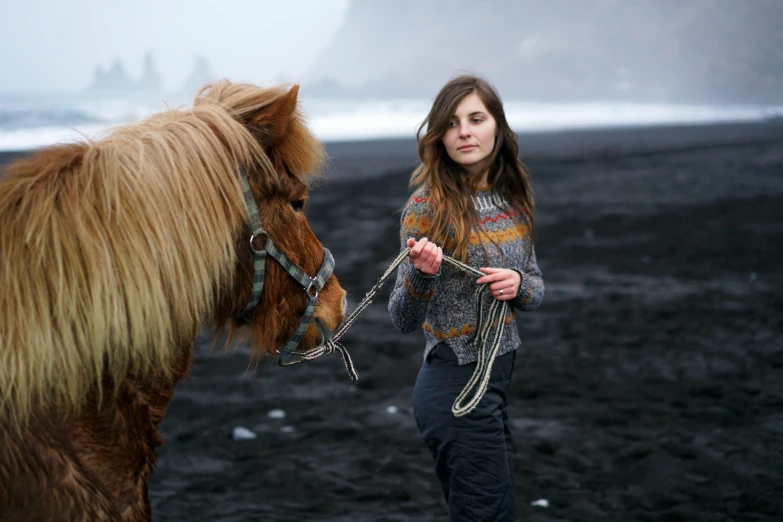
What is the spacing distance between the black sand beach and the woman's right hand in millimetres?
388

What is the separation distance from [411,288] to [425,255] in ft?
0.83

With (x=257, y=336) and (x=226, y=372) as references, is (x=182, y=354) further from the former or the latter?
(x=226, y=372)

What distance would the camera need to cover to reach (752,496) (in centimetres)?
352

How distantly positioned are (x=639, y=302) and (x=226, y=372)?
4285 mm

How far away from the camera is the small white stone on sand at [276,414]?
16.0 feet

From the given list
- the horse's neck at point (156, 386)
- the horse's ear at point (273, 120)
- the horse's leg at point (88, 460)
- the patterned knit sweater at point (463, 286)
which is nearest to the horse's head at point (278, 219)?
the horse's ear at point (273, 120)

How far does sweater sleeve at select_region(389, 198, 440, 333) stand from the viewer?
234cm

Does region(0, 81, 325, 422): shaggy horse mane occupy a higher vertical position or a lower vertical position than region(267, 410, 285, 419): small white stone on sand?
higher

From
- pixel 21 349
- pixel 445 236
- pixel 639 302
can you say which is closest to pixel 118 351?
pixel 21 349

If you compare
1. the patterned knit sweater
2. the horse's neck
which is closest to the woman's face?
the patterned knit sweater

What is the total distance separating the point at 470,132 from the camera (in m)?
2.43

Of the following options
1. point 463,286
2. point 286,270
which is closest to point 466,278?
point 463,286

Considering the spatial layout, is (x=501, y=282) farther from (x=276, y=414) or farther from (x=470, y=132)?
(x=276, y=414)

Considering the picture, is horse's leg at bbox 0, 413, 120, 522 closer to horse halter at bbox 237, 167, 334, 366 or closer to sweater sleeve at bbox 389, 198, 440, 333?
horse halter at bbox 237, 167, 334, 366
